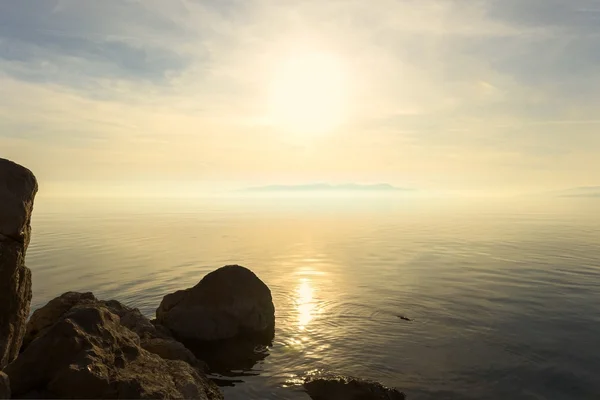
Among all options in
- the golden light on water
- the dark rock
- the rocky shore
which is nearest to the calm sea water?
the golden light on water

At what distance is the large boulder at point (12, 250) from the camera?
8.42 metres

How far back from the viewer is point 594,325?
64.7ft

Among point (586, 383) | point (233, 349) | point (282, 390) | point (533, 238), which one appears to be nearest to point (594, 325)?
point (586, 383)

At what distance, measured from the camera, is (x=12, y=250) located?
28.4ft

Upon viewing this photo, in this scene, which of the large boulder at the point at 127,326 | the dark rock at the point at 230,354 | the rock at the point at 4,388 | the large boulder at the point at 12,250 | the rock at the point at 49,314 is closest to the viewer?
the rock at the point at 4,388

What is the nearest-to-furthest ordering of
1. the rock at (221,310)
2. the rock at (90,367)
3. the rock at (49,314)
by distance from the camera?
the rock at (90,367)
the rock at (49,314)
the rock at (221,310)

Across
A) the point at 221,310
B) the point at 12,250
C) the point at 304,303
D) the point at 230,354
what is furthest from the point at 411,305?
the point at 12,250

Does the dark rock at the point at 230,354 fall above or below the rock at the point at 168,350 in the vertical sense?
below

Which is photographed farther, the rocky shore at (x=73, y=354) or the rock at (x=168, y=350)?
the rock at (x=168, y=350)

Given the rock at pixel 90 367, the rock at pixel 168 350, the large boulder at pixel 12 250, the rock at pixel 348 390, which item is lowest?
the rock at pixel 348 390

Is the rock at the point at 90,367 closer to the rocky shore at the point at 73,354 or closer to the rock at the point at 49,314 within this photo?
the rocky shore at the point at 73,354

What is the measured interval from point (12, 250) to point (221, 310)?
11.4 metres

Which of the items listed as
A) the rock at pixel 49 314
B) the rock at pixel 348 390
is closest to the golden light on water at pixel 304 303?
the rock at pixel 348 390

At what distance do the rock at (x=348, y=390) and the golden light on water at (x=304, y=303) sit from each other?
7.35m
